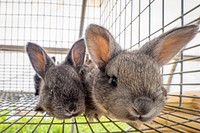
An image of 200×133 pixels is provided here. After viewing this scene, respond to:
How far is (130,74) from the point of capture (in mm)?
900

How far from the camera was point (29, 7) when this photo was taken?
300 centimetres

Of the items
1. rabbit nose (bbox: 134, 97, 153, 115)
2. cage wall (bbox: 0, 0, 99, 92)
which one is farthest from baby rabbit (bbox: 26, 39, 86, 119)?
cage wall (bbox: 0, 0, 99, 92)

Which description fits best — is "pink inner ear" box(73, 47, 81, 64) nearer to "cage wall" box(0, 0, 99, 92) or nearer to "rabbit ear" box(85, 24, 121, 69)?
"rabbit ear" box(85, 24, 121, 69)

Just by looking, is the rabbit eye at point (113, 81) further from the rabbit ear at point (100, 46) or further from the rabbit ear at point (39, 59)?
the rabbit ear at point (39, 59)

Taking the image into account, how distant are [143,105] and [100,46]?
459 millimetres

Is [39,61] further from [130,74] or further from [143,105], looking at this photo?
[143,105]

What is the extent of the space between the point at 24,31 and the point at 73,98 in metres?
2.06

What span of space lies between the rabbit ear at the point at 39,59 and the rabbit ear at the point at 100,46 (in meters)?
0.31

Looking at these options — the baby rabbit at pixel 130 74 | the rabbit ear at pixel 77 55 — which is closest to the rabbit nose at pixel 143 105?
the baby rabbit at pixel 130 74

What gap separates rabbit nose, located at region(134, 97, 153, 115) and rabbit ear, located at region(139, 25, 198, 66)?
0.32m

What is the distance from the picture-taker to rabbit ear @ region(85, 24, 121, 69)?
44.1 inches

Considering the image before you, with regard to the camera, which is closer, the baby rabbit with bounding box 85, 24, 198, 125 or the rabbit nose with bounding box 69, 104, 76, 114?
the baby rabbit with bounding box 85, 24, 198, 125

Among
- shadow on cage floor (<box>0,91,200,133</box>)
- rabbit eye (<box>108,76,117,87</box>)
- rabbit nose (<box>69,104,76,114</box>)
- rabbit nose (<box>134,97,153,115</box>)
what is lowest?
shadow on cage floor (<box>0,91,200,133</box>)

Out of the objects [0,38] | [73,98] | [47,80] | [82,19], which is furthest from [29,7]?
[73,98]
